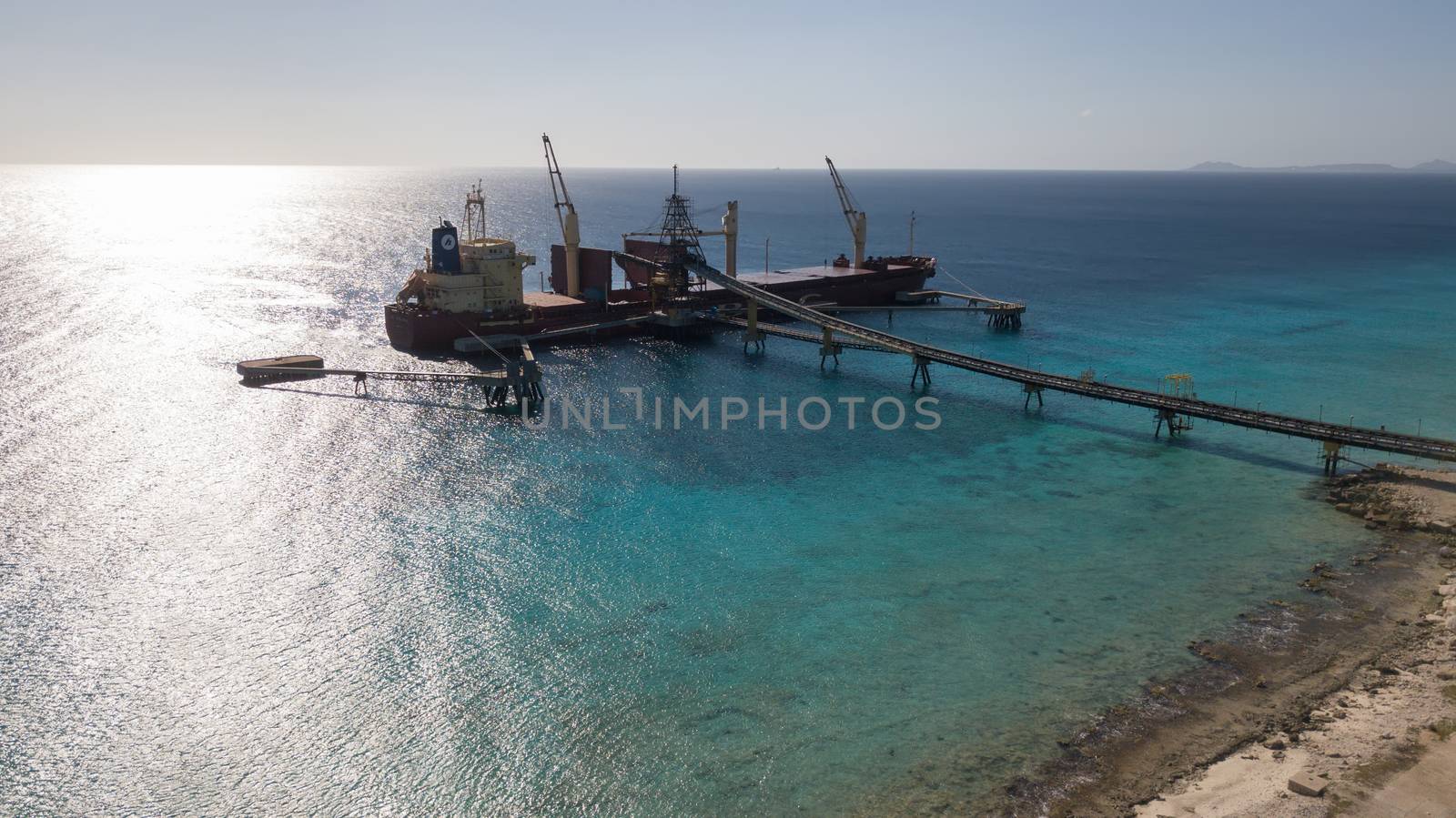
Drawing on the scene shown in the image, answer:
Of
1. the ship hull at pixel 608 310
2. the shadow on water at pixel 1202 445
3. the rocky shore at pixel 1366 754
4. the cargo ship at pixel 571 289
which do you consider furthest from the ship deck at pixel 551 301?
the rocky shore at pixel 1366 754

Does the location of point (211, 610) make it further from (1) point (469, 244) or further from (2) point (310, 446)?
(1) point (469, 244)

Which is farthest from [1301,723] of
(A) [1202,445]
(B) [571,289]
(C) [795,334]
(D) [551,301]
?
(B) [571,289]

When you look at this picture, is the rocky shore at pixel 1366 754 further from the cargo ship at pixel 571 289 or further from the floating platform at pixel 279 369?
the cargo ship at pixel 571 289

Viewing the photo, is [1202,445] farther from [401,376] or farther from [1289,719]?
[401,376]

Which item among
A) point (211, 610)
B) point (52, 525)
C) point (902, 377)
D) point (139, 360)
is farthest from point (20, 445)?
point (902, 377)

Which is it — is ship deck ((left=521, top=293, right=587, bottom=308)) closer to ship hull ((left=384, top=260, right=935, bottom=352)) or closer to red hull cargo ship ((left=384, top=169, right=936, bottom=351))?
red hull cargo ship ((left=384, top=169, right=936, bottom=351))
